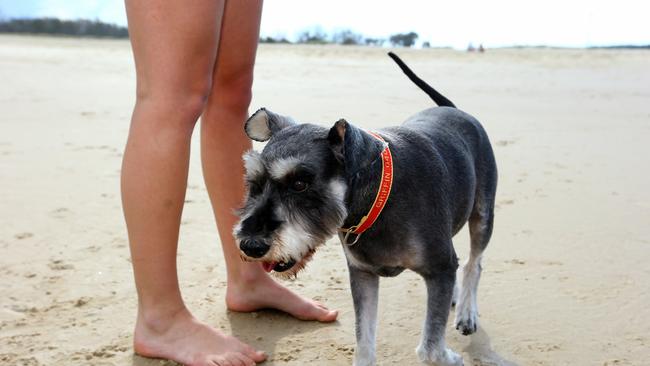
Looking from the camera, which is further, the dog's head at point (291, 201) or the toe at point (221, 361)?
the toe at point (221, 361)

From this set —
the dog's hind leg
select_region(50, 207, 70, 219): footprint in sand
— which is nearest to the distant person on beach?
the dog's hind leg

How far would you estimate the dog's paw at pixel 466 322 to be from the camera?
11.1 ft

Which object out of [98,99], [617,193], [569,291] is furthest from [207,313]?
[98,99]

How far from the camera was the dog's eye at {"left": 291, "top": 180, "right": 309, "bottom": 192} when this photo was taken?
2.58m

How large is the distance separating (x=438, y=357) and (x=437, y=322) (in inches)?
5.5

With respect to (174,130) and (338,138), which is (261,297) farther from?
(338,138)

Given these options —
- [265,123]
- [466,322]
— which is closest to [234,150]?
[265,123]

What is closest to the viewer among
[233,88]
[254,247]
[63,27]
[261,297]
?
[254,247]

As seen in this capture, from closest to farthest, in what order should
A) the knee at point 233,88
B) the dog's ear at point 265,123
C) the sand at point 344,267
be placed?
the dog's ear at point 265,123 < the sand at point 344,267 < the knee at point 233,88

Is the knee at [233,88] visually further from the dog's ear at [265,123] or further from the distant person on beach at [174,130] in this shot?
the dog's ear at [265,123]

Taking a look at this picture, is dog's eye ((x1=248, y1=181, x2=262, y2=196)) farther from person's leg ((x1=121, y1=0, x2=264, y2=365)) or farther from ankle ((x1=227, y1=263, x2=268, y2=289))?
ankle ((x1=227, y1=263, x2=268, y2=289))

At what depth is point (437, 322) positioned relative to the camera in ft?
9.53

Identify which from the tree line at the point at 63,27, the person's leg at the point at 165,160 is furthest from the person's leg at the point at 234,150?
the tree line at the point at 63,27

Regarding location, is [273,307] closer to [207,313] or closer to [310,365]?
[207,313]
